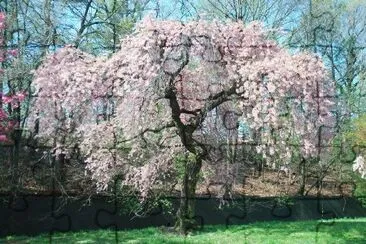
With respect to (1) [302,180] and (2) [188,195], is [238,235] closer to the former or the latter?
(2) [188,195]

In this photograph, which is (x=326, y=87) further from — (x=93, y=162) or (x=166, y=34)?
(x=93, y=162)

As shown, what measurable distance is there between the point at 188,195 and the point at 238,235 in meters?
1.43

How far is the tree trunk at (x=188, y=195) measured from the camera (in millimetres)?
11115

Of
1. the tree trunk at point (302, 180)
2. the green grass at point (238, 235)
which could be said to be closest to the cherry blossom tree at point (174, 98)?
the green grass at point (238, 235)

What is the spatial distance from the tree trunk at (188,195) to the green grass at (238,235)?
0.34m

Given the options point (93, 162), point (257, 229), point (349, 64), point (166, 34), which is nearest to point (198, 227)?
point (257, 229)

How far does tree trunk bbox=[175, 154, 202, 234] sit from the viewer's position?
11115 millimetres

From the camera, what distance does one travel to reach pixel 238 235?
414 inches

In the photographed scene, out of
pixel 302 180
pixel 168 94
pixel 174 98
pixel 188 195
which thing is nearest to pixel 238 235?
pixel 188 195

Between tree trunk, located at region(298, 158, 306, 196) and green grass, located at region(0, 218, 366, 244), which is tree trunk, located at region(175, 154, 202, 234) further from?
tree trunk, located at region(298, 158, 306, 196)

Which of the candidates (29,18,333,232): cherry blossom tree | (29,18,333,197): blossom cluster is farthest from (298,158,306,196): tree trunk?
(29,18,333,197): blossom cluster

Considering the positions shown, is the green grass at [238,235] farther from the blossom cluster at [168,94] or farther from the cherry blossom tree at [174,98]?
the blossom cluster at [168,94]

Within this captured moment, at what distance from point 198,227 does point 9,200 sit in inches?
169

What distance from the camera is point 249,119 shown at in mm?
10141
